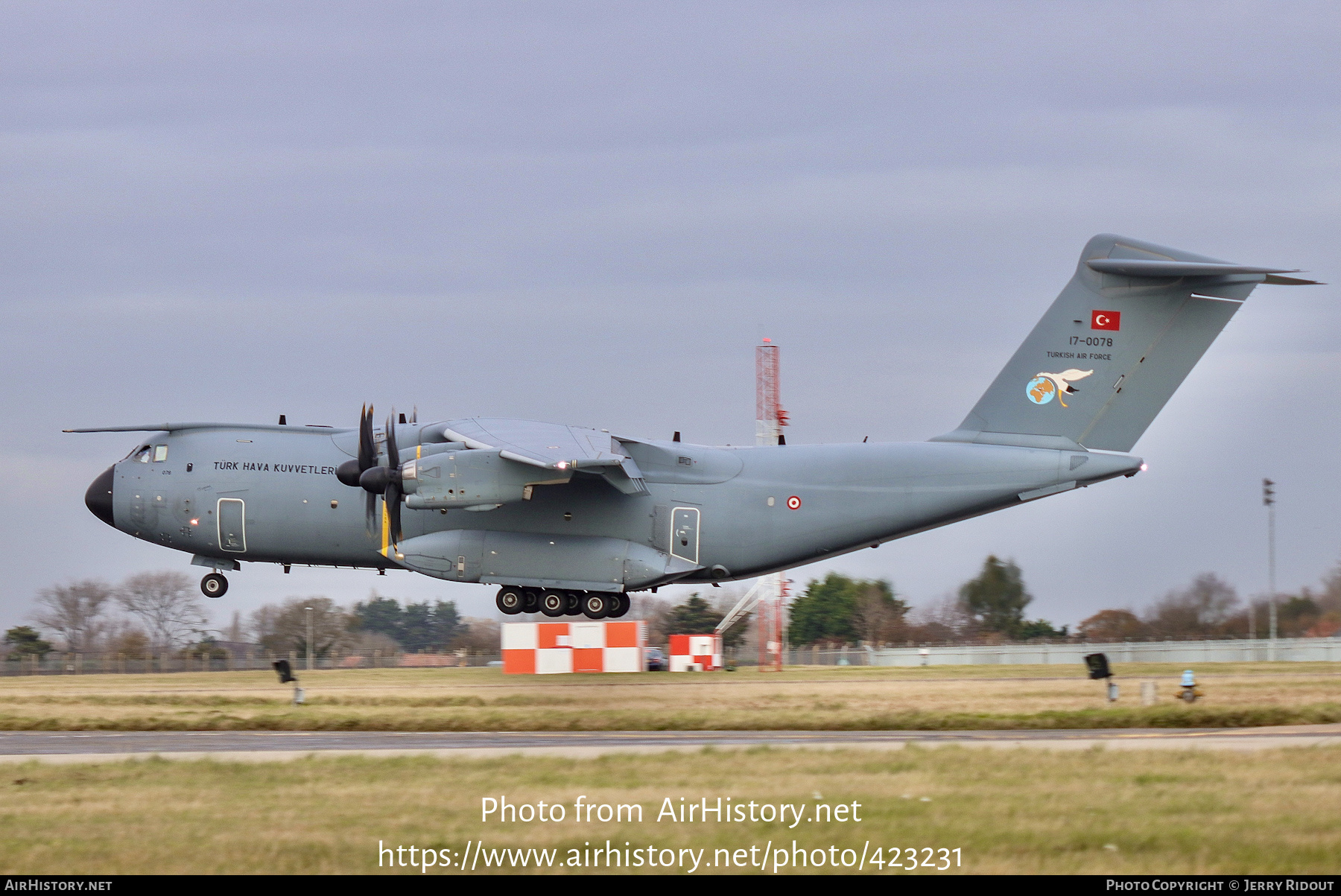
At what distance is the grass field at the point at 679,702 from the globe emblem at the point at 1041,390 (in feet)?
18.7

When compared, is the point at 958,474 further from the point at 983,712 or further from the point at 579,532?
the point at 579,532

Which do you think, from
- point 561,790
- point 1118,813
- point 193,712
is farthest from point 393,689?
point 1118,813

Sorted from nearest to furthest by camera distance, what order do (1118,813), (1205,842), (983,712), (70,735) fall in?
(1205,842) → (1118,813) → (70,735) → (983,712)

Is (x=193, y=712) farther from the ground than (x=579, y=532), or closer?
closer

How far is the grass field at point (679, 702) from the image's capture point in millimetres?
22797

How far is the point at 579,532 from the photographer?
83.1 ft

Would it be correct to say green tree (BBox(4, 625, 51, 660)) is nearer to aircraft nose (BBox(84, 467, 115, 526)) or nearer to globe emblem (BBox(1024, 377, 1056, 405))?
aircraft nose (BBox(84, 467, 115, 526))

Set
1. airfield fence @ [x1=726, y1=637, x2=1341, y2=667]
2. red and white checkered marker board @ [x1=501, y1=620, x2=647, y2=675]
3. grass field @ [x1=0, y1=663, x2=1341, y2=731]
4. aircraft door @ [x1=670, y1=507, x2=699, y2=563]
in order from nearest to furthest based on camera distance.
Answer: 1. grass field @ [x1=0, y1=663, x2=1341, y2=731]
2. aircraft door @ [x1=670, y1=507, x2=699, y2=563]
3. red and white checkered marker board @ [x1=501, y1=620, x2=647, y2=675]
4. airfield fence @ [x1=726, y1=637, x2=1341, y2=667]

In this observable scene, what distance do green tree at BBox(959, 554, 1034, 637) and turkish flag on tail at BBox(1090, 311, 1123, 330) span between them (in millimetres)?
29330

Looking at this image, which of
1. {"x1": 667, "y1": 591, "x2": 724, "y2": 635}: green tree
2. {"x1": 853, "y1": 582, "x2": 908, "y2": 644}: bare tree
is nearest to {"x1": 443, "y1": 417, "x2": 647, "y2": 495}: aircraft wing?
{"x1": 667, "y1": 591, "x2": 724, "y2": 635}: green tree

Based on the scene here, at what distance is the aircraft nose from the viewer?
87.6 ft

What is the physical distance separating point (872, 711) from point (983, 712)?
1.97m

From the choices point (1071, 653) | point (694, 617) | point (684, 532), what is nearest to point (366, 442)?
point (684, 532)

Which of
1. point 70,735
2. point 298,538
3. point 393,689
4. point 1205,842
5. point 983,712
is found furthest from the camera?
point 393,689
